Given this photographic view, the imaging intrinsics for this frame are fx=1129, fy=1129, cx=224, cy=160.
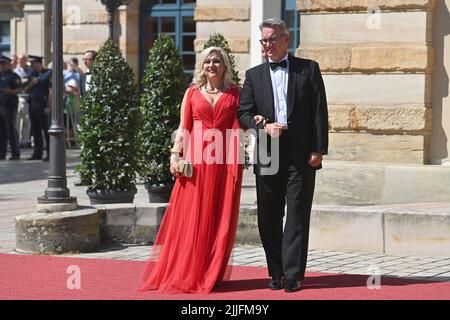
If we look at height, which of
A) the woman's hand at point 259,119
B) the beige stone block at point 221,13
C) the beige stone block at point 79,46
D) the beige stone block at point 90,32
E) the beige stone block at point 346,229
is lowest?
the beige stone block at point 346,229

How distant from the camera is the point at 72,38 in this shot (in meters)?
23.9

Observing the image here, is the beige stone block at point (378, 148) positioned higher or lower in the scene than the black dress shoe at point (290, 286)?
higher

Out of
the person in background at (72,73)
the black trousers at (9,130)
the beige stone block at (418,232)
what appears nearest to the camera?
the beige stone block at (418,232)

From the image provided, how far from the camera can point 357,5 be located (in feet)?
37.2

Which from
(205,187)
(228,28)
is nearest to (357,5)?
(205,187)

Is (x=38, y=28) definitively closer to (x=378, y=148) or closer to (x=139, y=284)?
(x=378, y=148)

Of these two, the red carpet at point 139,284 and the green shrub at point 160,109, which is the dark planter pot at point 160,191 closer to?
→ the green shrub at point 160,109

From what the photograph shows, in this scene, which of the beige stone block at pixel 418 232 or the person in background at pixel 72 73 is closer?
the beige stone block at pixel 418 232

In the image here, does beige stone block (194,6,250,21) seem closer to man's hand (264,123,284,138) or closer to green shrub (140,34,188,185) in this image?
green shrub (140,34,188,185)

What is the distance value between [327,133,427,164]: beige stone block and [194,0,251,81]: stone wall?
913cm

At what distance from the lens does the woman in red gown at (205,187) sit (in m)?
8.66

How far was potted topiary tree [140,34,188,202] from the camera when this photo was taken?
478 inches

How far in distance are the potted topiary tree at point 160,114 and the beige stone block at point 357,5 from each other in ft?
5.18

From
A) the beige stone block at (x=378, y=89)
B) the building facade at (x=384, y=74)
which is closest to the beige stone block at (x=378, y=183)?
the building facade at (x=384, y=74)
